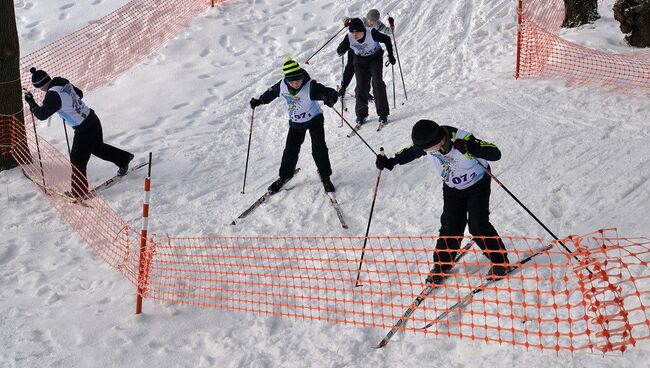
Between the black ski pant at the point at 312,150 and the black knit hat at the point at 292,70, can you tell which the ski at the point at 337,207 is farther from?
the black knit hat at the point at 292,70

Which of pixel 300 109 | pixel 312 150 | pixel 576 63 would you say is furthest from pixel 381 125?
pixel 576 63

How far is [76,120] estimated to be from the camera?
24.3 ft

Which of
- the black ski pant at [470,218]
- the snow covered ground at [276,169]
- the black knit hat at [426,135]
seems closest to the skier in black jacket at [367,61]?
the snow covered ground at [276,169]

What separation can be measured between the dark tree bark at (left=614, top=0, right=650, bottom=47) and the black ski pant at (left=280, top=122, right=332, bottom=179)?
216 inches

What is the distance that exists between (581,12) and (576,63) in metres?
1.71

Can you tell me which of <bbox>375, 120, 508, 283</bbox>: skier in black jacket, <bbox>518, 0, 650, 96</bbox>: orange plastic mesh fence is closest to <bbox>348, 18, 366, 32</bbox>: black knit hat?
<bbox>518, 0, 650, 96</bbox>: orange plastic mesh fence

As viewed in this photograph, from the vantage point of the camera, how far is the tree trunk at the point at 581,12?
10220 mm

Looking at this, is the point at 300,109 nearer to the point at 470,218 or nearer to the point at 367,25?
the point at 367,25

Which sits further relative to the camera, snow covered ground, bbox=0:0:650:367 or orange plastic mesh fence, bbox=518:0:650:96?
orange plastic mesh fence, bbox=518:0:650:96

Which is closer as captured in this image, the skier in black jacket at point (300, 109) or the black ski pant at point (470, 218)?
the black ski pant at point (470, 218)

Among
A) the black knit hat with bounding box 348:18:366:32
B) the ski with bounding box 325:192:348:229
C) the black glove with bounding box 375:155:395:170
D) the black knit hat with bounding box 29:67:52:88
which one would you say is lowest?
the ski with bounding box 325:192:348:229

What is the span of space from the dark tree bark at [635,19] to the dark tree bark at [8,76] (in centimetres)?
887

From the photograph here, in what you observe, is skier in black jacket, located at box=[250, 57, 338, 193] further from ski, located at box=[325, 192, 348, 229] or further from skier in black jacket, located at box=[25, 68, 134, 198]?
skier in black jacket, located at box=[25, 68, 134, 198]

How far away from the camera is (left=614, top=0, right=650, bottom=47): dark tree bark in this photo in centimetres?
904
